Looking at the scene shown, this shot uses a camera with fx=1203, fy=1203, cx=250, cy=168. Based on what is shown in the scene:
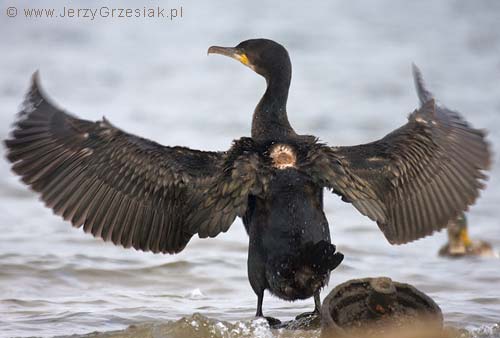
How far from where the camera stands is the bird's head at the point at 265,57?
352 inches

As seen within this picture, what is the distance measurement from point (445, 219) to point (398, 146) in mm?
697

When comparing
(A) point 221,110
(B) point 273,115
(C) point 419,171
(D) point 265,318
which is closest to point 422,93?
(C) point 419,171

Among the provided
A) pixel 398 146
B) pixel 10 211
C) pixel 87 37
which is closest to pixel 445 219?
pixel 398 146

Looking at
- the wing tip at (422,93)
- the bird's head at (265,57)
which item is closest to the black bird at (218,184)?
the wing tip at (422,93)

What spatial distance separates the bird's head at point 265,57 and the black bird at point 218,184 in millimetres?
610

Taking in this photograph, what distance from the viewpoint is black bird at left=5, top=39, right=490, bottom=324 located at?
791 centimetres

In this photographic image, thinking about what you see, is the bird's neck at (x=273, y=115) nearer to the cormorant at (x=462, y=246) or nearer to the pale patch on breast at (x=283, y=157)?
the pale patch on breast at (x=283, y=157)

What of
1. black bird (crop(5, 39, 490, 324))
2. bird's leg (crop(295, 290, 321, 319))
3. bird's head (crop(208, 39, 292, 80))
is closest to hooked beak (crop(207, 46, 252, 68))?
bird's head (crop(208, 39, 292, 80))

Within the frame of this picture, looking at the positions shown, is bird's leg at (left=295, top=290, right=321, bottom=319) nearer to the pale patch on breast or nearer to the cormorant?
the pale patch on breast

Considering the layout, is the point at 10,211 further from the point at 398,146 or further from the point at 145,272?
the point at 398,146

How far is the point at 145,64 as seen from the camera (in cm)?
1770

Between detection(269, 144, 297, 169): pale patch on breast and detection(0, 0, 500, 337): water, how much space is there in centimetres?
113

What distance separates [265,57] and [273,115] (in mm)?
520

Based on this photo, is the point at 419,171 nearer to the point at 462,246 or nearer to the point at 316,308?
the point at 316,308
